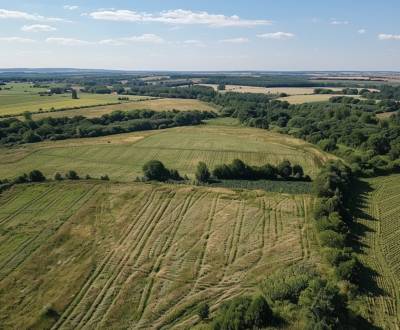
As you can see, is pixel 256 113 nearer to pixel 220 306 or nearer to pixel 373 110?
pixel 373 110

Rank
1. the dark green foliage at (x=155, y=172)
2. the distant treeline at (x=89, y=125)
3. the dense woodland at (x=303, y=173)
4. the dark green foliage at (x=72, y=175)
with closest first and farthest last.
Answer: the dense woodland at (x=303, y=173)
the dark green foliage at (x=72, y=175)
the dark green foliage at (x=155, y=172)
the distant treeline at (x=89, y=125)

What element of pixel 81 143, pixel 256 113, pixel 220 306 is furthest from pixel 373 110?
pixel 220 306

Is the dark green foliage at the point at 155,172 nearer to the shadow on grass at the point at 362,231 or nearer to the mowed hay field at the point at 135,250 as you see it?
the mowed hay field at the point at 135,250

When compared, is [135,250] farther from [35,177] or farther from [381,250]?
[35,177]

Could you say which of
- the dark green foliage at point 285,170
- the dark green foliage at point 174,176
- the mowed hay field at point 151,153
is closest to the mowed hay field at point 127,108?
the mowed hay field at point 151,153

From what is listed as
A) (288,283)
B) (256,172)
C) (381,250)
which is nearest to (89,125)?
(256,172)

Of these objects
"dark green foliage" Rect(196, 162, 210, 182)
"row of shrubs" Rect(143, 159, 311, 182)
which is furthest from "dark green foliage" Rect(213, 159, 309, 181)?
"dark green foliage" Rect(196, 162, 210, 182)

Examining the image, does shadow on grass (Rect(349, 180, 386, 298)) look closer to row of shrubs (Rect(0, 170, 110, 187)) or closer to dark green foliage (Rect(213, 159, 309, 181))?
dark green foliage (Rect(213, 159, 309, 181))
